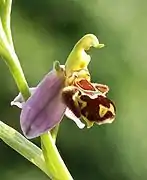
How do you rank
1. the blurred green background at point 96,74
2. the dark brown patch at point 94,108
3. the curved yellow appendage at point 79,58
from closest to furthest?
the dark brown patch at point 94,108 < the curved yellow appendage at point 79,58 < the blurred green background at point 96,74

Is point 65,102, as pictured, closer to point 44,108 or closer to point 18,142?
point 44,108

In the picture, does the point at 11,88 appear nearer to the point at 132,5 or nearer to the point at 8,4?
the point at 132,5

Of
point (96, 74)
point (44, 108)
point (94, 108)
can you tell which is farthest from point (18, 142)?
point (96, 74)

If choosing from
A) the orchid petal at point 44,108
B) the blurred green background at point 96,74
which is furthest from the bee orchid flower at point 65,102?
the blurred green background at point 96,74

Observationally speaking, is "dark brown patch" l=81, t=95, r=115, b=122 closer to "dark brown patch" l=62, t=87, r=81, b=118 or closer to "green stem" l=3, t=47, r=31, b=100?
"dark brown patch" l=62, t=87, r=81, b=118

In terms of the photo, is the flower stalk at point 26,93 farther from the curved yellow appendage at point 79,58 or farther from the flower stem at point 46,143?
the curved yellow appendage at point 79,58
